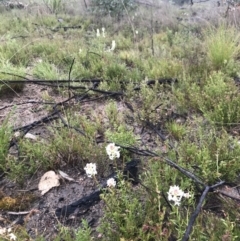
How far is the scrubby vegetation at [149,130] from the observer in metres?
1.89

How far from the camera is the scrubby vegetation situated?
189 cm

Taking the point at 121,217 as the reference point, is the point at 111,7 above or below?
below

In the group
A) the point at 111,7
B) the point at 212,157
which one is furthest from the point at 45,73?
the point at 111,7

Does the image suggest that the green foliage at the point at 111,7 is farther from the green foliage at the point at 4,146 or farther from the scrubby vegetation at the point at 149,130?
the green foliage at the point at 4,146

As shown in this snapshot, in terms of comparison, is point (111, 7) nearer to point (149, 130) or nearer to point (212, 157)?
point (149, 130)

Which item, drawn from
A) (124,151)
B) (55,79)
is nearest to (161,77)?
(55,79)

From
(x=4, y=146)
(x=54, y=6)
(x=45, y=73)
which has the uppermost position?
(x=4, y=146)

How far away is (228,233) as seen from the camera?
1.56 meters

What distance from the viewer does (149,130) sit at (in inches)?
119

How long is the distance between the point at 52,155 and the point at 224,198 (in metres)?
1.27

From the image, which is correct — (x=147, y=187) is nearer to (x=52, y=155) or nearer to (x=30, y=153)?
(x=52, y=155)

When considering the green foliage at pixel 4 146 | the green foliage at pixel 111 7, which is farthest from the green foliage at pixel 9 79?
the green foliage at pixel 111 7

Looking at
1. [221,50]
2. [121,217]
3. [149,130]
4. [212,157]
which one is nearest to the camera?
[121,217]

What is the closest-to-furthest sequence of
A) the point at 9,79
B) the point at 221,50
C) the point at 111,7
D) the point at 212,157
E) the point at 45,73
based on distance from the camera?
the point at 212,157 → the point at 9,79 → the point at 221,50 → the point at 45,73 → the point at 111,7
